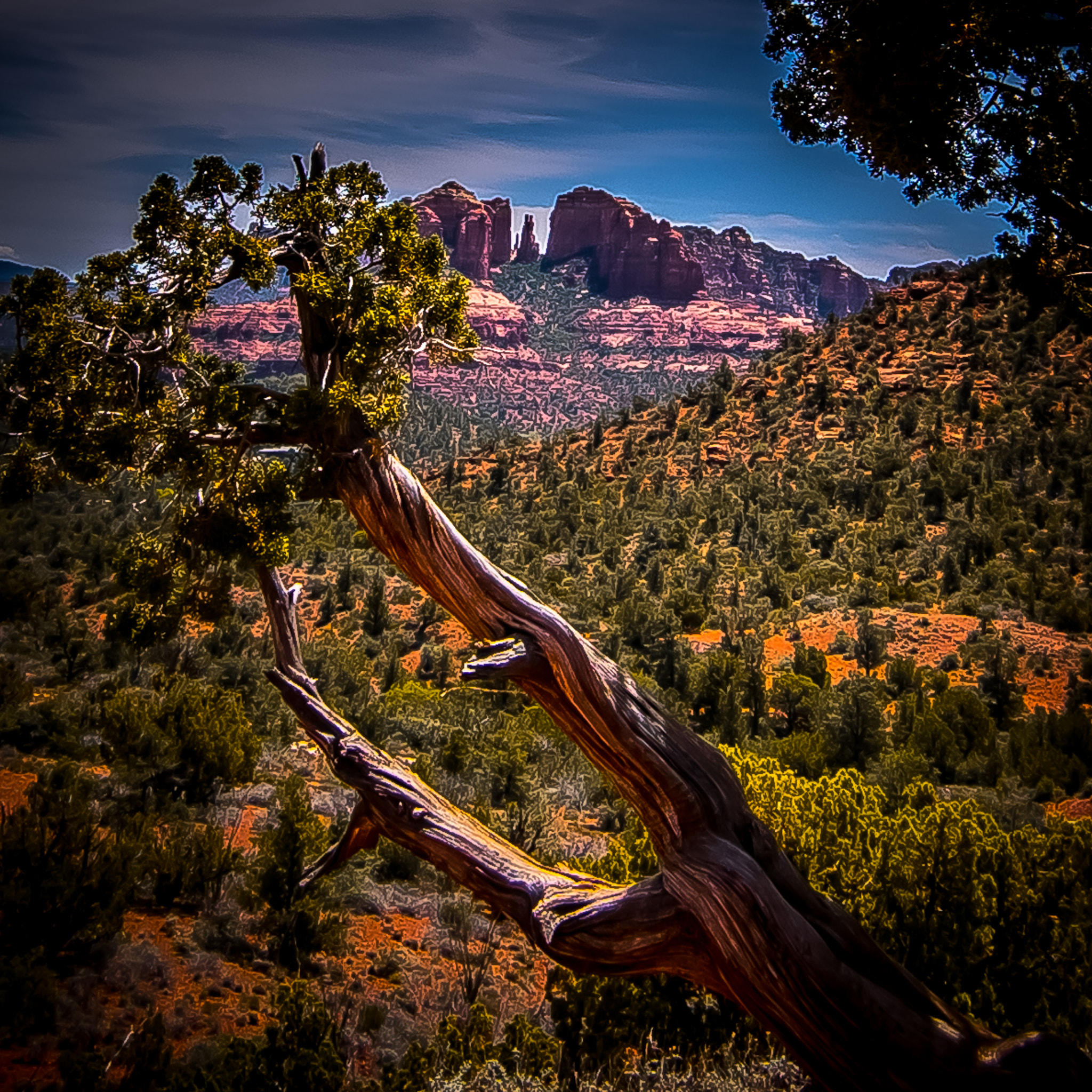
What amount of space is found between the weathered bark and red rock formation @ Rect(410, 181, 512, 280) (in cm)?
14117

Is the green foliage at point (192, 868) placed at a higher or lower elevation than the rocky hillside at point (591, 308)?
lower

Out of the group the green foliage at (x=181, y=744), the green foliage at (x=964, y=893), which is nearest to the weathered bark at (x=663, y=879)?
the green foliage at (x=964, y=893)

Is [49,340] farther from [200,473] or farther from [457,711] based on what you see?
[457,711]

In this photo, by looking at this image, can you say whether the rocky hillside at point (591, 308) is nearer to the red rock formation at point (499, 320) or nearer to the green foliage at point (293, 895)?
the red rock formation at point (499, 320)

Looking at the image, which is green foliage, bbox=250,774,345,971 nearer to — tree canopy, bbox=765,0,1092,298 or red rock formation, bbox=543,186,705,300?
tree canopy, bbox=765,0,1092,298

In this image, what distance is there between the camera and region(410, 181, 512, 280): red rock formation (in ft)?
458

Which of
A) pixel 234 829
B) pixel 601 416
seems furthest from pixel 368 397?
pixel 601 416

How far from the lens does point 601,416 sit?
49781 millimetres

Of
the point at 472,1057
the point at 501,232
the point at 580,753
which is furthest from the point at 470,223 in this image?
→ the point at 472,1057

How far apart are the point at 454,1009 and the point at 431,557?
5115mm

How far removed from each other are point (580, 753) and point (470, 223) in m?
136

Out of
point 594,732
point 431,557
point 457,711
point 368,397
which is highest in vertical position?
point 368,397

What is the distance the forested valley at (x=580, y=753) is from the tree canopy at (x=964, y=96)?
0.96 metres

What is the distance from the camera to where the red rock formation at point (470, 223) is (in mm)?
139625
